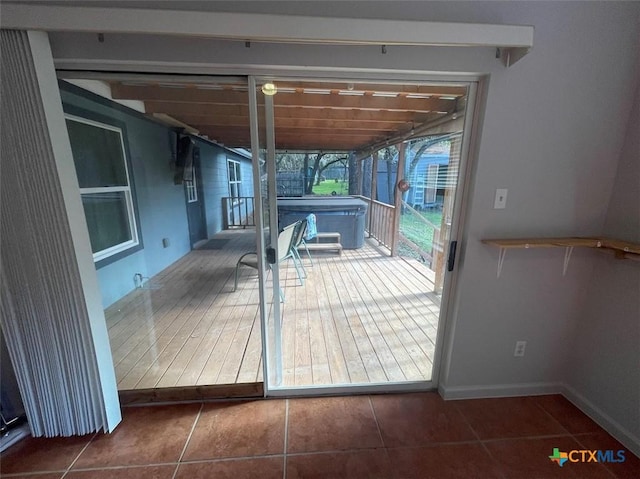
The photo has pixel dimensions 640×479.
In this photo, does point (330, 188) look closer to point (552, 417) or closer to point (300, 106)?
point (300, 106)

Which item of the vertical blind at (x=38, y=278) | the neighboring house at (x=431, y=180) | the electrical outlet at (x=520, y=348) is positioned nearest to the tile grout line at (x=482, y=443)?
the electrical outlet at (x=520, y=348)

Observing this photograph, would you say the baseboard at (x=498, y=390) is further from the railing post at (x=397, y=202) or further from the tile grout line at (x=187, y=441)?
the railing post at (x=397, y=202)

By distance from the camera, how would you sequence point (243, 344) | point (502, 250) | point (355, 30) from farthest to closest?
point (243, 344) → point (502, 250) → point (355, 30)

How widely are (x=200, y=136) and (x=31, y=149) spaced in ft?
6.97

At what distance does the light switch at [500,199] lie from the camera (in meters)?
1.38

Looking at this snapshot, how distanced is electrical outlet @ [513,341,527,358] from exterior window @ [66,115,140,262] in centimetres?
280

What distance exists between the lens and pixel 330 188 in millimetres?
5227

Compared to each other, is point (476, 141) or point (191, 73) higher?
point (191, 73)

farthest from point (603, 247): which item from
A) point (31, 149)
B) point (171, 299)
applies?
point (171, 299)

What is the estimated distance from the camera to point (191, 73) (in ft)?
4.08

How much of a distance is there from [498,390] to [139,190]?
3.58 metres

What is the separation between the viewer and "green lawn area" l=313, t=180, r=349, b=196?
4794mm

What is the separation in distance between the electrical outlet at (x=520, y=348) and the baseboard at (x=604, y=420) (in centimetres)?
40

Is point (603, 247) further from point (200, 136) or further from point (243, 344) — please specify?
point (200, 136)
